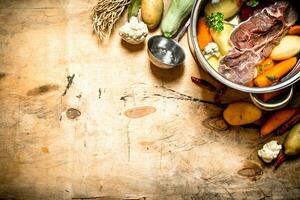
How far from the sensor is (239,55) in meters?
1.50

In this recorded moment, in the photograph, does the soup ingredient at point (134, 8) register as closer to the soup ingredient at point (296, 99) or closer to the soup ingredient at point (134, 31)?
the soup ingredient at point (134, 31)

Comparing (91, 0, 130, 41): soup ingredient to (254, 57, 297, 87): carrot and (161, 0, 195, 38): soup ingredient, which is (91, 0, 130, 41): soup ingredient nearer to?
(161, 0, 195, 38): soup ingredient

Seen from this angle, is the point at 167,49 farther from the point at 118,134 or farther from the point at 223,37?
the point at 118,134

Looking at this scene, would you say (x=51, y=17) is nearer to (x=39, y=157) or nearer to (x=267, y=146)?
(x=39, y=157)

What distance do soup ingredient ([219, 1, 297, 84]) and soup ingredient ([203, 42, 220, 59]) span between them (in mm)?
36

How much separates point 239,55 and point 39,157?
83cm

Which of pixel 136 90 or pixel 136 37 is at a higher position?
pixel 136 37

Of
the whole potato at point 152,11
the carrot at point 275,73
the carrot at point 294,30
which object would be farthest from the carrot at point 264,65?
the whole potato at point 152,11

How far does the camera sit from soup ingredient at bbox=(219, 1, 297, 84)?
148 centimetres

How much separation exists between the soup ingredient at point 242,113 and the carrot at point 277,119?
49 mm

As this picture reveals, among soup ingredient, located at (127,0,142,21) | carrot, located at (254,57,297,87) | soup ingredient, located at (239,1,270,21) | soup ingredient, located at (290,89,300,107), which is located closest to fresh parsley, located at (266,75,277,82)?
carrot, located at (254,57,297,87)

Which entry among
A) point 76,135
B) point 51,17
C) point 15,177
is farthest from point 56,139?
point 51,17

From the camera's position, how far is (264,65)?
4.96 feet

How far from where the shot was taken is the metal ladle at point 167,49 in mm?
1541
